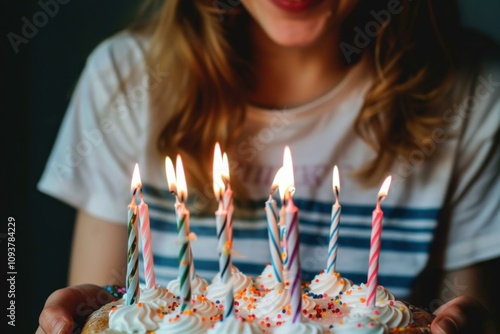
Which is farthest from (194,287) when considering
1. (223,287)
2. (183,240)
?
(183,240)

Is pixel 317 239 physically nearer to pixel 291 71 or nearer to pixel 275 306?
pixel 291 71

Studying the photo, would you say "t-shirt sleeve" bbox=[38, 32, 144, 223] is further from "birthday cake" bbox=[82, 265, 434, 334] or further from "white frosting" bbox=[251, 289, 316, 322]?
"white frosting" bbox=[251, 289, 316, 322]

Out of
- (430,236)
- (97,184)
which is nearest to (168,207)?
(97,184)

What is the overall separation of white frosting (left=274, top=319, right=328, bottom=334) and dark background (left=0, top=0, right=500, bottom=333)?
55.0 inches

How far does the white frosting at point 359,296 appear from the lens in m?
1.71

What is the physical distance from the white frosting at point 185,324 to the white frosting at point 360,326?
0.95 feet

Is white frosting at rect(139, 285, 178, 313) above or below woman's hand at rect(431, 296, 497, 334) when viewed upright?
above

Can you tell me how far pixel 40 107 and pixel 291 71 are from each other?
96 centimetres

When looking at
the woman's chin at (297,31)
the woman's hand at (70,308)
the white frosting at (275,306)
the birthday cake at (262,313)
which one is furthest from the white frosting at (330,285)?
the woman's chin at (297,31)

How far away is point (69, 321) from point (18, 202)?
3.47ft

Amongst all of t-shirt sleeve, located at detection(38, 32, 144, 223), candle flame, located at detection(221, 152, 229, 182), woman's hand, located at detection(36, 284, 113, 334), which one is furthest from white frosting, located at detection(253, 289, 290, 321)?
t-shirt sleeve, located at detection(38, 32, 144, 223)

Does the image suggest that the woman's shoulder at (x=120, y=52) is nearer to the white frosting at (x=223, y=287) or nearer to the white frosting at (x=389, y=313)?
the white frosting at (x=223, y=287)

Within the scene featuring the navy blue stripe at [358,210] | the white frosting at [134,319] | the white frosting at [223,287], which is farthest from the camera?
the navy blue stripe at [358,210]

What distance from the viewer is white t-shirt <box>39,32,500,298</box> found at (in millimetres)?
2559
